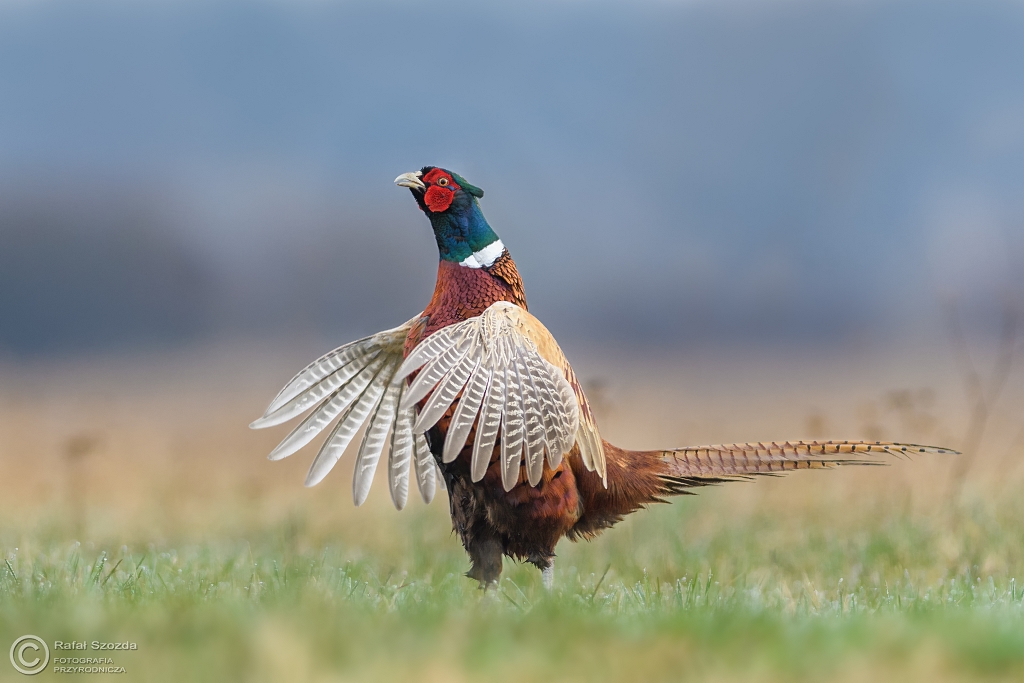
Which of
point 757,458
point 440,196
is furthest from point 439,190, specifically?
point 757,458

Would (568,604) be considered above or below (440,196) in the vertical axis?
below

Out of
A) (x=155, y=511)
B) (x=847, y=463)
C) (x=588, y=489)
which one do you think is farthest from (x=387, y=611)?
(x=155, y=511)

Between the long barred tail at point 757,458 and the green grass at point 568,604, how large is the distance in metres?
0.47

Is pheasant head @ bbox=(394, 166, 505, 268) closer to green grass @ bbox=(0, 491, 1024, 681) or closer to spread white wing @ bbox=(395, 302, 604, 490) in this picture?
spread white wing @ bbox=(395, 302, 604, 490)

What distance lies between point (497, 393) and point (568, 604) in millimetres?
822

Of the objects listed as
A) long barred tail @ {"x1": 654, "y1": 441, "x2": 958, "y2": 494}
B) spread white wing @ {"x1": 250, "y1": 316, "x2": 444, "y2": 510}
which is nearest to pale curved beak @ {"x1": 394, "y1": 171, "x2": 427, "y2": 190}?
spread white wing @ {"x1": 250, "y1": 316, "x2": 444, "y2": 510}

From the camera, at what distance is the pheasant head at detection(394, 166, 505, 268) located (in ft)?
13.8

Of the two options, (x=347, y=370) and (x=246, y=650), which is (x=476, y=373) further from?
(x=246, y=650)

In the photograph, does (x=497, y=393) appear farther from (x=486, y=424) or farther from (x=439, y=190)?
(x=439, y=190)

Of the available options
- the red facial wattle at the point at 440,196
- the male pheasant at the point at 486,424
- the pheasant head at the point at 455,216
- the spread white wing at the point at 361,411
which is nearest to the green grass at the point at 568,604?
the male pheasant at the point at 486,424

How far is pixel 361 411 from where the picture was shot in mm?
4668

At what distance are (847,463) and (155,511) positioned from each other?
14.1 feet

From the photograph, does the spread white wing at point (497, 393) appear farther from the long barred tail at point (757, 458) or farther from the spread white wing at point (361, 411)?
the spread white wing at point (361, 411)

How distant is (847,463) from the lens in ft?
13.9
